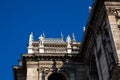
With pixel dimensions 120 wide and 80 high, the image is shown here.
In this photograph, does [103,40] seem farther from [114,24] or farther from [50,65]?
[50,65]

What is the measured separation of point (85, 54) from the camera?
31922mm

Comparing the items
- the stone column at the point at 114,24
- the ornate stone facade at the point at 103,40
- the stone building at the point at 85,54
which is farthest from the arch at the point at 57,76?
the stone column at the point at 114,24

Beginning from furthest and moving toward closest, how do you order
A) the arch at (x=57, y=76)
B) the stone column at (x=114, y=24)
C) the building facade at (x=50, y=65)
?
the arch at (x=57, y=76) < the building facade at (x=50, y=65) < the stone column at (x=114, y=24)

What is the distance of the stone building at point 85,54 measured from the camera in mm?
25719

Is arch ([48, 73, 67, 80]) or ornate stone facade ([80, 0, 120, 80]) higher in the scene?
ornate stone facade ([80, 0, 120, 80])

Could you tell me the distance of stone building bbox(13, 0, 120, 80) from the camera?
25.7 m

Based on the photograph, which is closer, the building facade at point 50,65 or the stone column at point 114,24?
the stone column at point 114,24

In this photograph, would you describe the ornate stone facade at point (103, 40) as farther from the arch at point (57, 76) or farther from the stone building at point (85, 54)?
the arch at point (57, 76)

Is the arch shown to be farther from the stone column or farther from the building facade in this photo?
the stone column

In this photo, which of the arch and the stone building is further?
the arch

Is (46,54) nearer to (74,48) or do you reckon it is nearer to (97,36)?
(74,48)

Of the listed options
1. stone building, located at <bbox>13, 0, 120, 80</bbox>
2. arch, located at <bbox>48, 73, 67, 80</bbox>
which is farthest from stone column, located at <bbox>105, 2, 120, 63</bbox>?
arch, located at <bbox>48, 73, 67, 80</bbox>

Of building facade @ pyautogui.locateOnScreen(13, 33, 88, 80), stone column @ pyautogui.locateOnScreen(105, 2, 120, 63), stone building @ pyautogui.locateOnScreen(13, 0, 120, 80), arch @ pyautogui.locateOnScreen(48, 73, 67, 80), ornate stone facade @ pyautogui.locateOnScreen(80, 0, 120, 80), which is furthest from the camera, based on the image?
arch @ pyautogui.locateOnScreen(48, 73, 67, 80)

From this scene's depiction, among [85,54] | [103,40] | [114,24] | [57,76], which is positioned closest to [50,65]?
[57,76]
